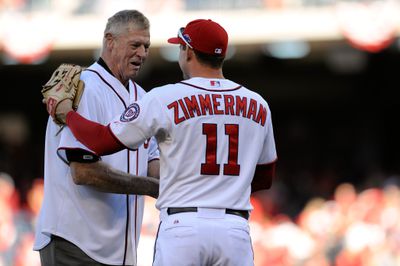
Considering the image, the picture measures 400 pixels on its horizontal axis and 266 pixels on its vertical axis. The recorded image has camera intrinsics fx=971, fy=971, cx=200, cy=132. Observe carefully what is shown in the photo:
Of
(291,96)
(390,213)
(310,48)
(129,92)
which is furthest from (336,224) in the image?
(291,96)

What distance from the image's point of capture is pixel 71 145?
4.70 meters

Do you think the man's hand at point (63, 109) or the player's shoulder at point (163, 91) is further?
the man's hand at point (63, 109)

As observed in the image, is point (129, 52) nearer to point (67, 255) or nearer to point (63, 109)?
point (63, 109)

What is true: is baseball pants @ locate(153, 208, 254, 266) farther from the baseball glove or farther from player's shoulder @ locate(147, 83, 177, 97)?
the baseball glove

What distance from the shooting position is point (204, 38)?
4562 mm

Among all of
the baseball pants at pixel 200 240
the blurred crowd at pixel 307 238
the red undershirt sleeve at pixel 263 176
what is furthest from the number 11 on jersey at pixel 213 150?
the blurred crowd at pixel 307 238

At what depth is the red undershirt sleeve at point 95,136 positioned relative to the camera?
449 centimetres

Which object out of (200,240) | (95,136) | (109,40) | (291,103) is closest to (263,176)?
(200,240)

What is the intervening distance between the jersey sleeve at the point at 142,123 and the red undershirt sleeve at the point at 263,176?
Answer: 0.65 m

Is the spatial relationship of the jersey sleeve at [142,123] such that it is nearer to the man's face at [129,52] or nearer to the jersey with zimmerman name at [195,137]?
the jersey with zimmerman name at [195,137]

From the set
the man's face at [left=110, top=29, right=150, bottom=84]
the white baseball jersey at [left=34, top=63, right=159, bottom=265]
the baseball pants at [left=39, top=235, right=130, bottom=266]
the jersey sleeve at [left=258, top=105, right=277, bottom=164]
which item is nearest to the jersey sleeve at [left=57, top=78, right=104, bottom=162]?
the white baseball jersey at [left=34, top=63, right=159, bottom=265]

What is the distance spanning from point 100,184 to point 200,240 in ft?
2.16

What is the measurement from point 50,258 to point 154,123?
39.3 inches

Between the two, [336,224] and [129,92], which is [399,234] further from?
[129,92]
